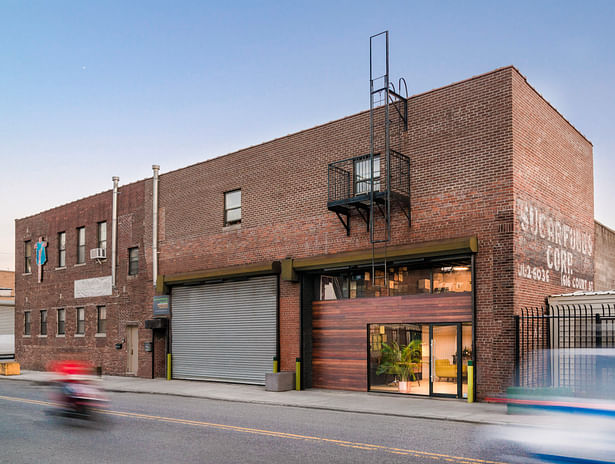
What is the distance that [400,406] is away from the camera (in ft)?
51.5

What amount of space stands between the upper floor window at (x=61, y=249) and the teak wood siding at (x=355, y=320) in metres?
17.6

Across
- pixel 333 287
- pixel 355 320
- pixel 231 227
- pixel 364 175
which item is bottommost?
pixel 355 320

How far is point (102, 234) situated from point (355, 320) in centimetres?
1603

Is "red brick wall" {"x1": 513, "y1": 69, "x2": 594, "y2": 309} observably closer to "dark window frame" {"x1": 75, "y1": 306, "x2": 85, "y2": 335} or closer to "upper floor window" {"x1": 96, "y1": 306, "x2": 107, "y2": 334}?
"upper floor window" {"x1": 96, "y1": 306, "x2": 107, "y2": 334}

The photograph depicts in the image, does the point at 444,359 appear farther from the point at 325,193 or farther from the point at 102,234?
the point at 102,234

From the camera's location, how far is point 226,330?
77.4 ft

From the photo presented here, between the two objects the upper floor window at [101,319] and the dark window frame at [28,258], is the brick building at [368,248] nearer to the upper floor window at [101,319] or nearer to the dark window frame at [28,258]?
the upper floor window at [101,319]

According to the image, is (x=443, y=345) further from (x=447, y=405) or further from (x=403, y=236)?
(x=403, y=236)

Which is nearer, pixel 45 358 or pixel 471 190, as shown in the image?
pixel 471 190

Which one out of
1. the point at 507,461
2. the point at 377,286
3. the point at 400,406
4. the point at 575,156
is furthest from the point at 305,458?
the point at 575,156

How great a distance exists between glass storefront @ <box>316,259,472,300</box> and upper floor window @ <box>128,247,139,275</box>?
1058 cm

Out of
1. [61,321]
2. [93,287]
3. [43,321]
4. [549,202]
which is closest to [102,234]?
[93,287]

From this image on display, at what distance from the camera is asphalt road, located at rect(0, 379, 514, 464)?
30.2 ft

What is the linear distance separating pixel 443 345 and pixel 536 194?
5.06 metres
